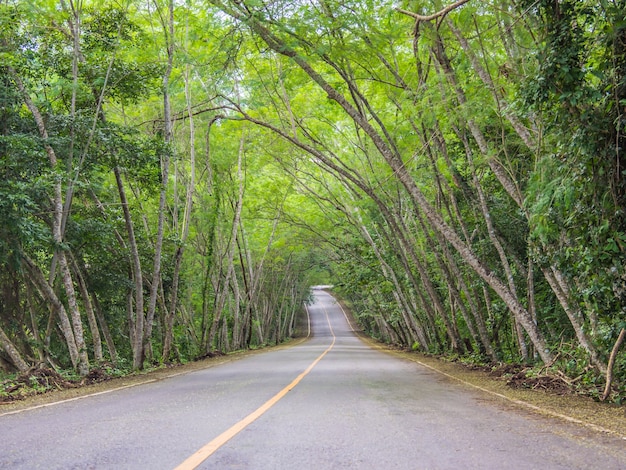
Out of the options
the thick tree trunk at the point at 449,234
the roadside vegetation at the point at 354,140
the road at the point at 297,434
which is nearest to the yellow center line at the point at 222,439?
the road at the point at 297,434

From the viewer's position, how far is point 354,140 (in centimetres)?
1969

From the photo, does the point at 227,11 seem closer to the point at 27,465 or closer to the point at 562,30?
the point at 562,30

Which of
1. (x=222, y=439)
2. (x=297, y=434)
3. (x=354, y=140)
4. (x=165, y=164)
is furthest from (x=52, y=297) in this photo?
(x=354, y=140)

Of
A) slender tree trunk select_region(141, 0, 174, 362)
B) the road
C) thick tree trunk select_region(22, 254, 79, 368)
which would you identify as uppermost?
slender tree trunk select_region(141, 0, 174, 362)

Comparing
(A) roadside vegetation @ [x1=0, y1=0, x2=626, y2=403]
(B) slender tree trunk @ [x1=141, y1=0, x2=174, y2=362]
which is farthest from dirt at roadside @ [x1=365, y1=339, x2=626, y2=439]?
(B) slender tree trunk @ [x1=141, y1=0, x2=174, y2=362]

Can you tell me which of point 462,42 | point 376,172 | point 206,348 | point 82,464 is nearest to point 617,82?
point 462,42

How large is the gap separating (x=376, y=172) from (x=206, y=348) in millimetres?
10346

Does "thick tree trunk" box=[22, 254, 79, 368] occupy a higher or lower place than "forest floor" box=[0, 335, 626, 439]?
higher

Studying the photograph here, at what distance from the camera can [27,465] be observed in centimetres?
372

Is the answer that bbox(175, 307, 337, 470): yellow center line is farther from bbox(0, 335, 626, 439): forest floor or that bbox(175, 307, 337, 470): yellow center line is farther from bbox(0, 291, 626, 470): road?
bbox(0, 335, 626, 439): forest floor

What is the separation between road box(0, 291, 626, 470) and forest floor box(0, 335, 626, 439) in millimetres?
420

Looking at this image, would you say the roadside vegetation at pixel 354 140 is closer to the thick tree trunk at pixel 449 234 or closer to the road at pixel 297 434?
the thick tree trunk at pixel 449 234

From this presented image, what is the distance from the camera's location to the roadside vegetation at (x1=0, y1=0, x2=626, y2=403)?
622cm

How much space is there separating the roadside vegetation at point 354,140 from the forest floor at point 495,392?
193 mm
